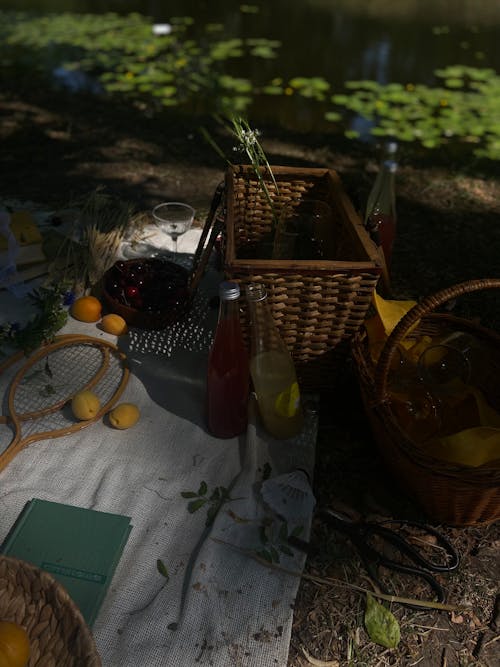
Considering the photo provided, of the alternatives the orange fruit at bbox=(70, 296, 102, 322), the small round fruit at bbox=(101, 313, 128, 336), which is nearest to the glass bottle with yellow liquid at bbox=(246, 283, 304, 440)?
the small round fruit at bbox=(101, 313, 128, 336)

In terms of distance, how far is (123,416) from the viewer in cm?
149

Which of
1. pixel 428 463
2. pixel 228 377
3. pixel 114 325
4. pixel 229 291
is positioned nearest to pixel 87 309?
pixel 114 325

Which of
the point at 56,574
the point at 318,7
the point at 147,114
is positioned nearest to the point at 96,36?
the point at 147,114

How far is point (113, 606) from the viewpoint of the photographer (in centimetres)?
115

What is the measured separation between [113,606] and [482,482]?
79cm

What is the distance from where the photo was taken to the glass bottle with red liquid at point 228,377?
136 centimetres

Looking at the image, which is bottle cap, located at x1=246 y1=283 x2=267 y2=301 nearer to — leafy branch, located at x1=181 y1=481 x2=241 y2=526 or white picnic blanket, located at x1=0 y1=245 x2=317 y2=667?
white picnic blanket, located at x1=0 y1=245 x2=317 y2=667

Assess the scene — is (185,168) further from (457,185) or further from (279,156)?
(457,185)

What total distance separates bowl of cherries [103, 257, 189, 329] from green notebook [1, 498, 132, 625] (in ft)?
2.22

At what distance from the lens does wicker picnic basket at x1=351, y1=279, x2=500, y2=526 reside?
1157 mm

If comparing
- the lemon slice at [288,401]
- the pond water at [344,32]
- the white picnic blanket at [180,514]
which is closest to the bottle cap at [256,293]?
the lemon slice at [288,401]

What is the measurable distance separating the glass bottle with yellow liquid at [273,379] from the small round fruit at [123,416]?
13.3 inches

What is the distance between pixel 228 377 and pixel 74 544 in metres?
0.52

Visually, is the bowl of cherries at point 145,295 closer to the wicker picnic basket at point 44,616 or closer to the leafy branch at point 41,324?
the leafy branch at point 41,324
